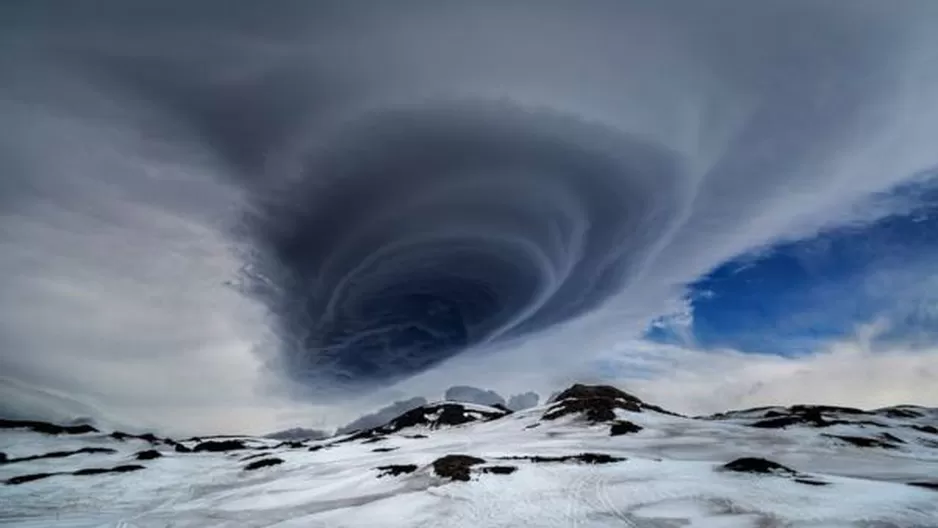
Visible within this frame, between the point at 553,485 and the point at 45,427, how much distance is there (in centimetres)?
13453

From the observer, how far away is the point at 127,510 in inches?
1375

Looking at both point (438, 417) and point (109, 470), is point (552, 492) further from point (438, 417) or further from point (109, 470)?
point (438, 417)

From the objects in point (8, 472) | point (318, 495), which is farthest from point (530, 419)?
point (8, 472)

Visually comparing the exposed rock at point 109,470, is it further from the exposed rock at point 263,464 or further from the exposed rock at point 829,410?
the exposed rock at point 829,410

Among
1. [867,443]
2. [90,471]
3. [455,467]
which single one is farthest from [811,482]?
[90,471]

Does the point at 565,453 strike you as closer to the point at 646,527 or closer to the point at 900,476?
the point at 900,476

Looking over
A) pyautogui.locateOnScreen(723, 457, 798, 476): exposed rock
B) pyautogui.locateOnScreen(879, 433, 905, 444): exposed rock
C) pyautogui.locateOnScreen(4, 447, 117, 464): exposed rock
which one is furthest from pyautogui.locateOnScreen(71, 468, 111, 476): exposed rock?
pyautogui.locateOnScreen(879, 433, 905, 444): exposed rock

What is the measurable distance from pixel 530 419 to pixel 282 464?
46.3m

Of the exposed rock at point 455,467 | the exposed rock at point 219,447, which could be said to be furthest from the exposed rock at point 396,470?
the exposed rock at point 219,447

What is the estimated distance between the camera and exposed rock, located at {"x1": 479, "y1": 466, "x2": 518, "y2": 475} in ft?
124

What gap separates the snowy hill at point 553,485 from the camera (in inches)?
970

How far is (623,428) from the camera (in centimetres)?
6756

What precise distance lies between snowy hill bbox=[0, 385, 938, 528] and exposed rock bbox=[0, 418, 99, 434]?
5418 cm

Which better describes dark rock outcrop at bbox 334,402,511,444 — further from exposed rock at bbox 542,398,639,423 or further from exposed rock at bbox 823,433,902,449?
exposed rock at bbox 823,433,902,449
